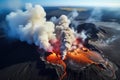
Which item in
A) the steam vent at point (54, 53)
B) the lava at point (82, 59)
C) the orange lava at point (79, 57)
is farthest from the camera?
the orange lava at point (79, 57)

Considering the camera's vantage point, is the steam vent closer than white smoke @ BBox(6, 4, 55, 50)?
Yes

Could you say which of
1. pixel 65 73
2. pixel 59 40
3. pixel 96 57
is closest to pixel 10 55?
pixel 59 40

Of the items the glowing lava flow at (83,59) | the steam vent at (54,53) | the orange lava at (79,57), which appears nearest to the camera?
the steam vent at (54,53)

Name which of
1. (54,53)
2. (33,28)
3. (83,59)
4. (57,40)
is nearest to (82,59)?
(83,59)

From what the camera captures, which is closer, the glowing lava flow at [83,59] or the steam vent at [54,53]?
the steam vent at [54,53]

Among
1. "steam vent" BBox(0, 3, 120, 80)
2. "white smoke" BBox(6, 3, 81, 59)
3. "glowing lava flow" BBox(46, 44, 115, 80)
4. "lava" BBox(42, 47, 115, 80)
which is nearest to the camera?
"steam vent" BBox(0, 3, 120, 80)

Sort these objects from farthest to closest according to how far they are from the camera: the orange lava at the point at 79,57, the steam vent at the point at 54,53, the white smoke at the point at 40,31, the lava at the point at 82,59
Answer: the white smoke at the point at 40,31, the orange lava at the point at 79,57, the lava at the point at 82,59, the steam vent at the point at 54,53

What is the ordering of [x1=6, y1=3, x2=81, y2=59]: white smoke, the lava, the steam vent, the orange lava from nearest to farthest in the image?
the steam vent, the lava, the orange lava, [x1=6, y1=3, x2=81, y2=59]: white smoke

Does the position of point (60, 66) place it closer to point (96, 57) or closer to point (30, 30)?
point (96, 57)

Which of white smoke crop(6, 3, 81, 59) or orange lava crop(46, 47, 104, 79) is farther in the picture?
white smoke crop(6, 3, 81, 59)

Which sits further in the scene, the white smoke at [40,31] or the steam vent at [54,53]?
the white smoke at [40,31]

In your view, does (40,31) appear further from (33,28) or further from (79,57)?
(79,57)

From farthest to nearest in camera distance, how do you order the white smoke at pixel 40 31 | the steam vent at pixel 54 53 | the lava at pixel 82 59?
the white smoke at pixel 40 31 < the lava at pixel 82 59 < the steam vent at pixel 54 53
